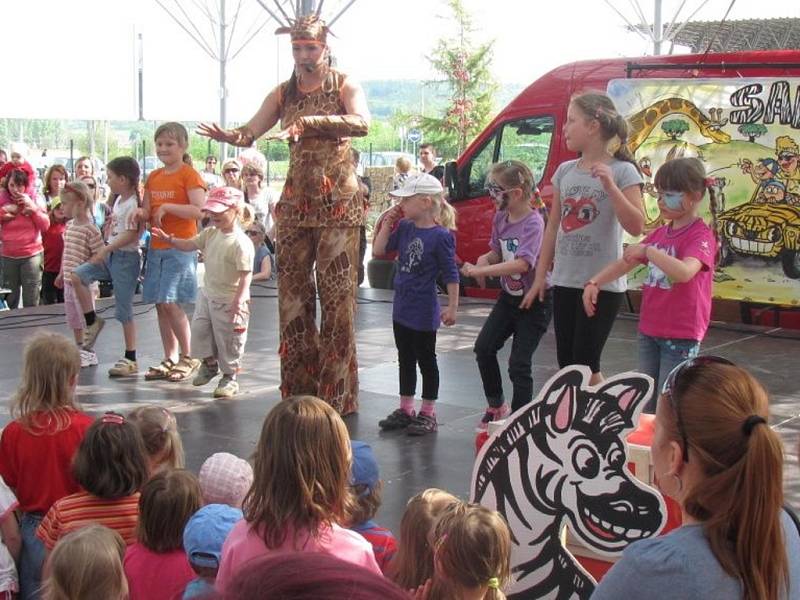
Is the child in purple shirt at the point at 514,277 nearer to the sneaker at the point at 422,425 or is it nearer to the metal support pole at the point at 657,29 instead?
the sneaker at the point at 422,425

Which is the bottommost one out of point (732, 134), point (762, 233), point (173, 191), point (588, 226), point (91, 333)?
point (91, 333)

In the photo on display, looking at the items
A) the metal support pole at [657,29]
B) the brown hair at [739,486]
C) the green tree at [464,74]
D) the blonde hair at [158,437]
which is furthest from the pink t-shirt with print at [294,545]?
the green tree at [464,74]

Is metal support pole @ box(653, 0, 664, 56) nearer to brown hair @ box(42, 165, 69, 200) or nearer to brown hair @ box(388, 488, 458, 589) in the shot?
brown hair @ box(42, 165, 69, 200)

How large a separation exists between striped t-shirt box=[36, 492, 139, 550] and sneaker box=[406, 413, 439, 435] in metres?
2.71

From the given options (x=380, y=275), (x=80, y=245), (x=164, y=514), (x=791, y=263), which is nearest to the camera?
(x=164, y=514)

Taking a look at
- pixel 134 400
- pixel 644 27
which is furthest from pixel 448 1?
pixel 134 400

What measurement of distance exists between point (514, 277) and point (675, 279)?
4.62ft

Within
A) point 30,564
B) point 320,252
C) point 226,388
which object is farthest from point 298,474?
point 226,388

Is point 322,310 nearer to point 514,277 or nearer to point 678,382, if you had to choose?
point 514,277

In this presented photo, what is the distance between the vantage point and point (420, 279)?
20.1ft

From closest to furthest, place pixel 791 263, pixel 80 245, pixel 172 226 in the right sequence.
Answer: pixel 172 226
pixel 80 245
pixel 791 263

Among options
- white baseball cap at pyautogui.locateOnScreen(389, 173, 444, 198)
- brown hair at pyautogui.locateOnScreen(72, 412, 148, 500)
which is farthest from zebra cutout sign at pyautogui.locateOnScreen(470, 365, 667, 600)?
white baseball cap at pyautogui.locateOnScreen(389, 173, 444, 198)

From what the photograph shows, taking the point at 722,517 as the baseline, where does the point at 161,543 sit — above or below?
below

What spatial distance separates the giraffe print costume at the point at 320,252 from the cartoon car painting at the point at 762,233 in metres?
5.05
